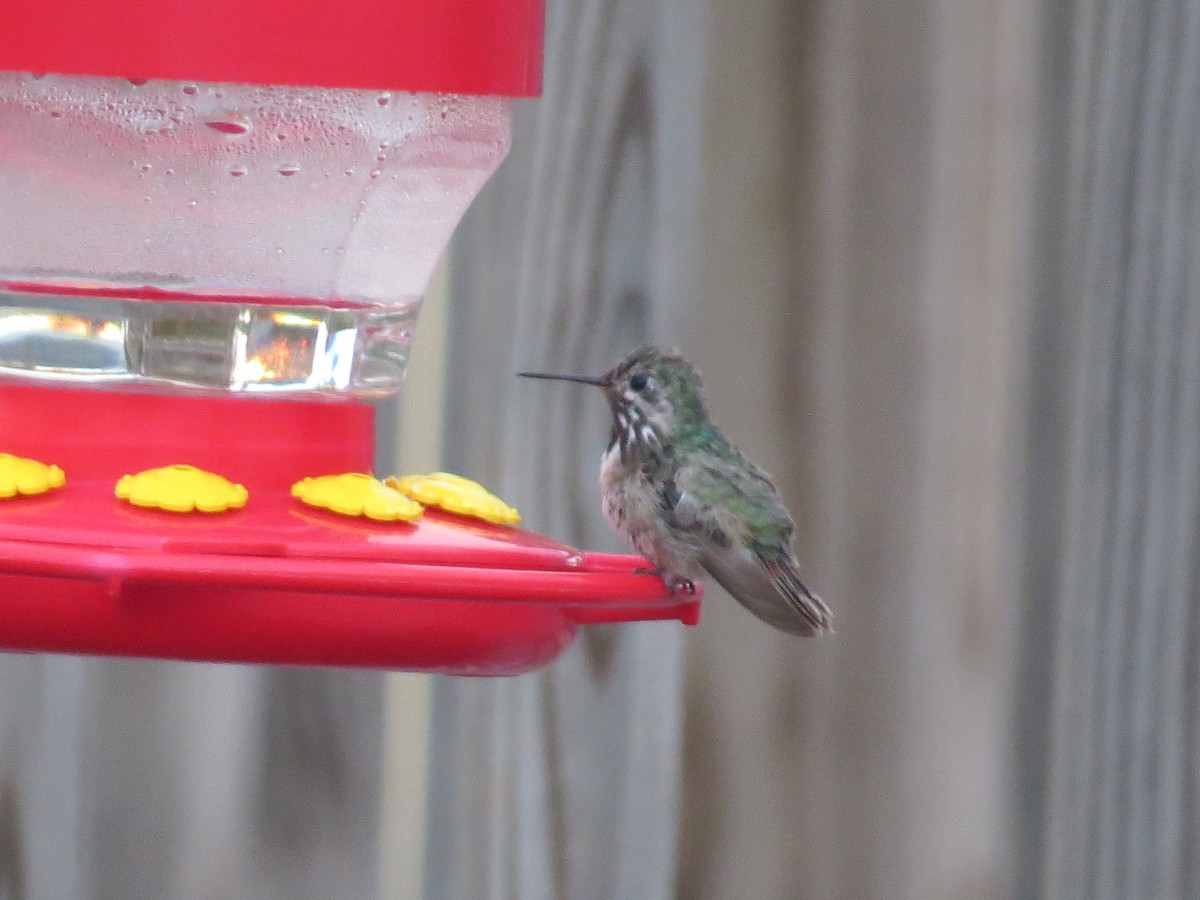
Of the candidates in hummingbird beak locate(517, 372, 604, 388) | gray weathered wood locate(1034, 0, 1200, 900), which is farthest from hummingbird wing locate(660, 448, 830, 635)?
gray weathered wood locate(1034, 0, 1200, 900)

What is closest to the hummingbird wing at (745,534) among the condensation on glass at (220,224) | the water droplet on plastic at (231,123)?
the condensation on glass at (220,224)

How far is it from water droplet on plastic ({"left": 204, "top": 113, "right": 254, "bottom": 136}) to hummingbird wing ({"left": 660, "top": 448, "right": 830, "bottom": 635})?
0.91 m

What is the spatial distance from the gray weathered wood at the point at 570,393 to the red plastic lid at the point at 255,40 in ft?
2.50

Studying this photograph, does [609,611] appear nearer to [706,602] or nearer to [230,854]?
[706,602]

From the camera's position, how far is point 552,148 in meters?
2.54

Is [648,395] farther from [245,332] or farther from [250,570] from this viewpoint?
[250,570]

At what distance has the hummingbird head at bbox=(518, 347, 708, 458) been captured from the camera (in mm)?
2455

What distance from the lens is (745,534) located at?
2.57m

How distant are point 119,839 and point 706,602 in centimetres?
95

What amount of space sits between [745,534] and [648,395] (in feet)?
0.90

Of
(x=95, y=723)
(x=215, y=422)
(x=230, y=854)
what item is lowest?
(x=230, y=854)

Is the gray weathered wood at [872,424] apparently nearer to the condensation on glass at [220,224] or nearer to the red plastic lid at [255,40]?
the condensation on glass at [220,224]

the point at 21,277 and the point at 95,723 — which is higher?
the point at 21,277

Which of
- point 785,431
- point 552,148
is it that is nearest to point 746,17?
point 552,148
